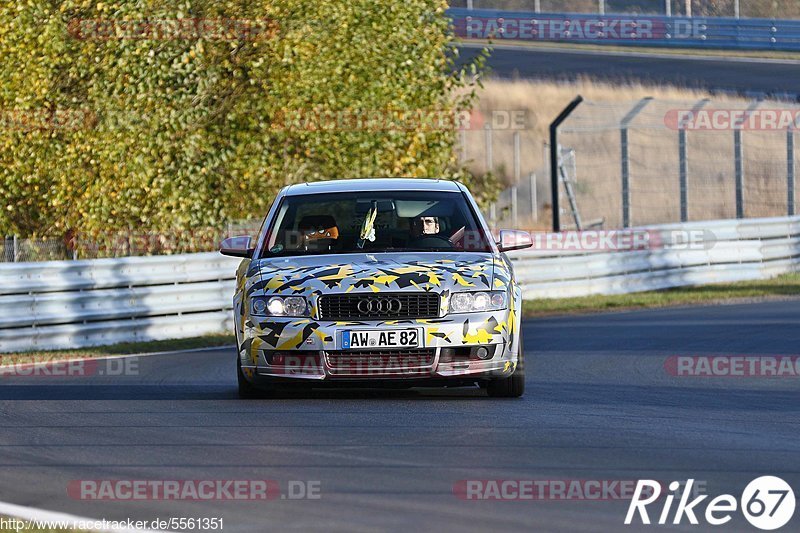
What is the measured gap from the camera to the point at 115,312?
669 inches

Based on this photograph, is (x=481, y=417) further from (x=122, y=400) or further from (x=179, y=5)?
(x=179, y=5)

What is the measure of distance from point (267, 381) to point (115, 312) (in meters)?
7.35

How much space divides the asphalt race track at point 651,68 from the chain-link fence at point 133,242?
2104cm

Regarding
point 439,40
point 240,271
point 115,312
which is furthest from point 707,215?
point 240,271

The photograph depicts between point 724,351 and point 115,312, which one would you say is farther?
point 115,312

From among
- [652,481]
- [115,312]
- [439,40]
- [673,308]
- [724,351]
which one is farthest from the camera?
[439,40]
